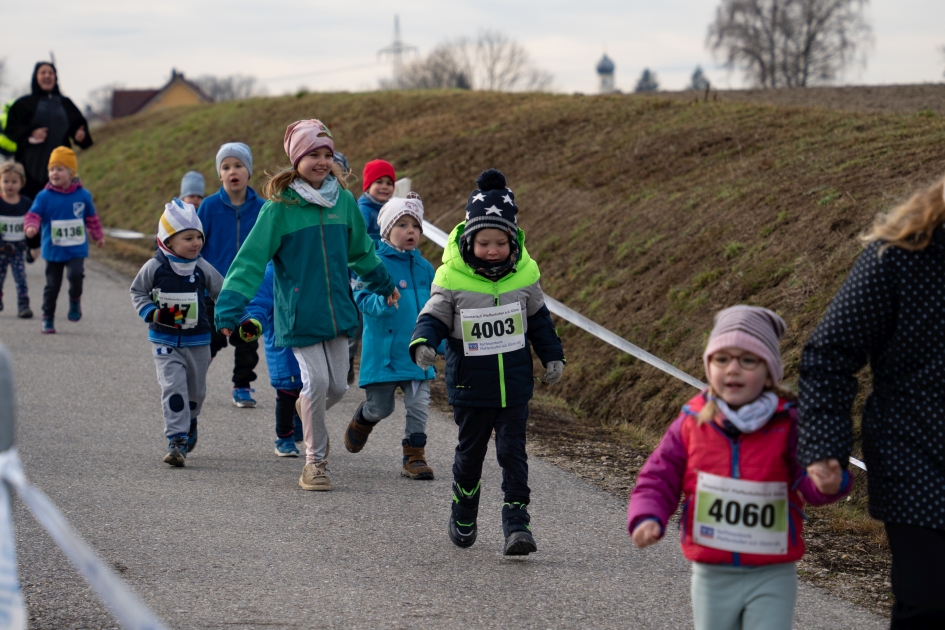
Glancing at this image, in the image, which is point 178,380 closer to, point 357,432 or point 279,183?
point 357,432

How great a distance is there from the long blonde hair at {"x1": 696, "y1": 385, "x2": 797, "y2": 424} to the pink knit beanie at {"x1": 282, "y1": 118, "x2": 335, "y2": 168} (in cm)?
349

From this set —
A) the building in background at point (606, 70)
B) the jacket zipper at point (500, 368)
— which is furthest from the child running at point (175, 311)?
the building in background at point (606, 70)

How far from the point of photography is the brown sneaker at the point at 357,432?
7.04m

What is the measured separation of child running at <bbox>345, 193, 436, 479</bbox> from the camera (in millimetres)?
6781

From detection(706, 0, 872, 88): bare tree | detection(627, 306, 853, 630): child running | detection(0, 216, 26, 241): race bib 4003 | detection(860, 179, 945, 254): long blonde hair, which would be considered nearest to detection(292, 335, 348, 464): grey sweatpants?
detection(627, 306, 853, 630): child running

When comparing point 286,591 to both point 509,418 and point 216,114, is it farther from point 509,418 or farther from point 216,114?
point 216,114

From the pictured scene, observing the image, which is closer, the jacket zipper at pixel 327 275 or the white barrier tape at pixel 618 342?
the jacket zipper at pixel 327 275

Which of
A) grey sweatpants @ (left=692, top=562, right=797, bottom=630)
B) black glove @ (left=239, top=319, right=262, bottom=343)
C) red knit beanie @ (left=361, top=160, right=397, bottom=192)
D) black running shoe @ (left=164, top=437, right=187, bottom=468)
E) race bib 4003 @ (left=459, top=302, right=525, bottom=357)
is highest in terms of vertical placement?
red knit beanie @ (left=361, top=160, right=397, bottom=192)

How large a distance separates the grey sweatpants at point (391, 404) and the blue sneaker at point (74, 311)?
716cm

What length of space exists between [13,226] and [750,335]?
11.5 metres

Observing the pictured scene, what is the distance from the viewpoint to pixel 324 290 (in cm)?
635

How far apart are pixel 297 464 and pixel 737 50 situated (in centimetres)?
6834

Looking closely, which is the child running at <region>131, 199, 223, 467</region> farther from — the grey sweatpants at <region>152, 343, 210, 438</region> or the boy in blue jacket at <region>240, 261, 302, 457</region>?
the boy in blue jacket at <region>240, 261, 302, 457</region>

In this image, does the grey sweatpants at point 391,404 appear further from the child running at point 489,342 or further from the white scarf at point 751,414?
the white scarf at point 751,414
